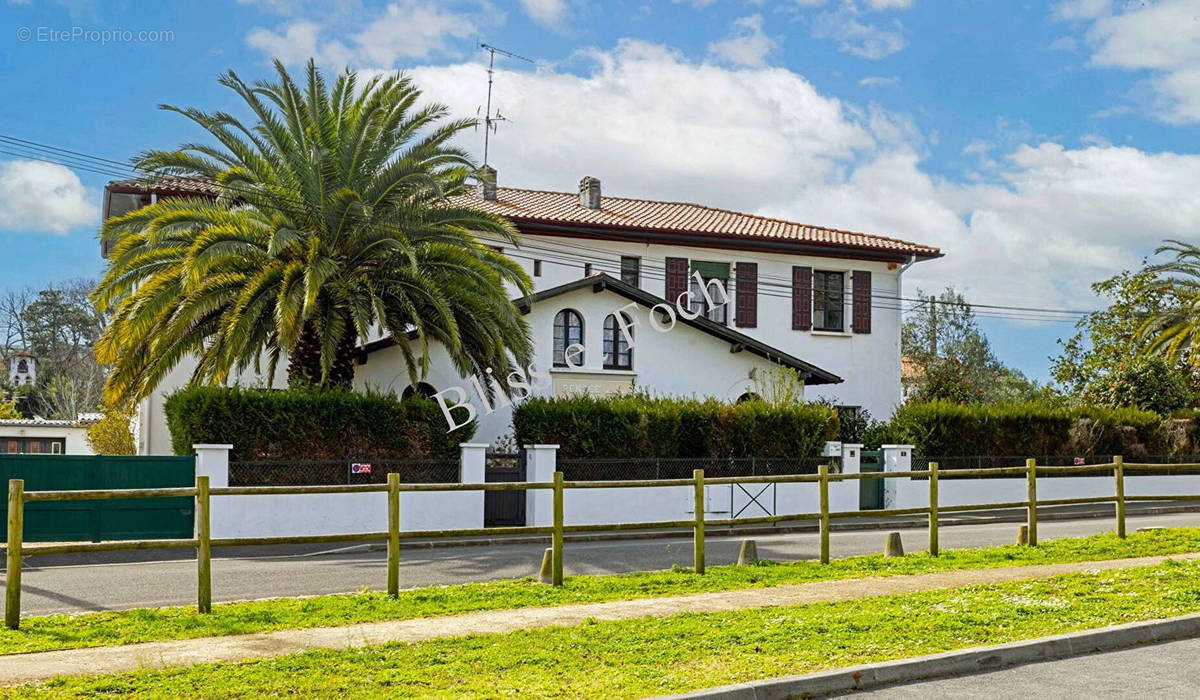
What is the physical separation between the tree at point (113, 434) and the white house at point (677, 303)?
4.06 m

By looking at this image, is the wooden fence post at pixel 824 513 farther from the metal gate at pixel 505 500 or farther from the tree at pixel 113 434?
the tree at pixel 113 434

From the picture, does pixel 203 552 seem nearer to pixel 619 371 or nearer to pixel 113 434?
pixel 619 371

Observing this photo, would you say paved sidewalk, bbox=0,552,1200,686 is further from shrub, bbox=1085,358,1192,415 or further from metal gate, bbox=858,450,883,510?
shrub, bbox=1085,358,1192,415

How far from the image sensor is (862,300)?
37312mm

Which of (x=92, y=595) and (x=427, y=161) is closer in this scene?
(x=92, y=595)

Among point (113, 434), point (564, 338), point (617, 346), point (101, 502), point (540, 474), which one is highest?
point (564, 338)

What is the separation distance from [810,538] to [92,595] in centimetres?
1204

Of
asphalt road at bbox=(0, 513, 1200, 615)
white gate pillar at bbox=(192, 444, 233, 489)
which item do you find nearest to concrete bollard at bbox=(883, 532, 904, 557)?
asphalt road at bbox=(0, 513, 1200, 615)

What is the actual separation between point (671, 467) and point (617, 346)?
699 cm

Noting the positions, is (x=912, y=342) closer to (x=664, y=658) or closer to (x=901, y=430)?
(x=901, y=430)

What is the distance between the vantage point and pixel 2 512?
19.1 meters

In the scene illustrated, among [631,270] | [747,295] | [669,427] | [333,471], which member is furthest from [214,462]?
[747,295]

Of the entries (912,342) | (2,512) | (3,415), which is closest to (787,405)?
(2,512)

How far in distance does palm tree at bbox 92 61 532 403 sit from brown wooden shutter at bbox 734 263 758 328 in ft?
43.4
